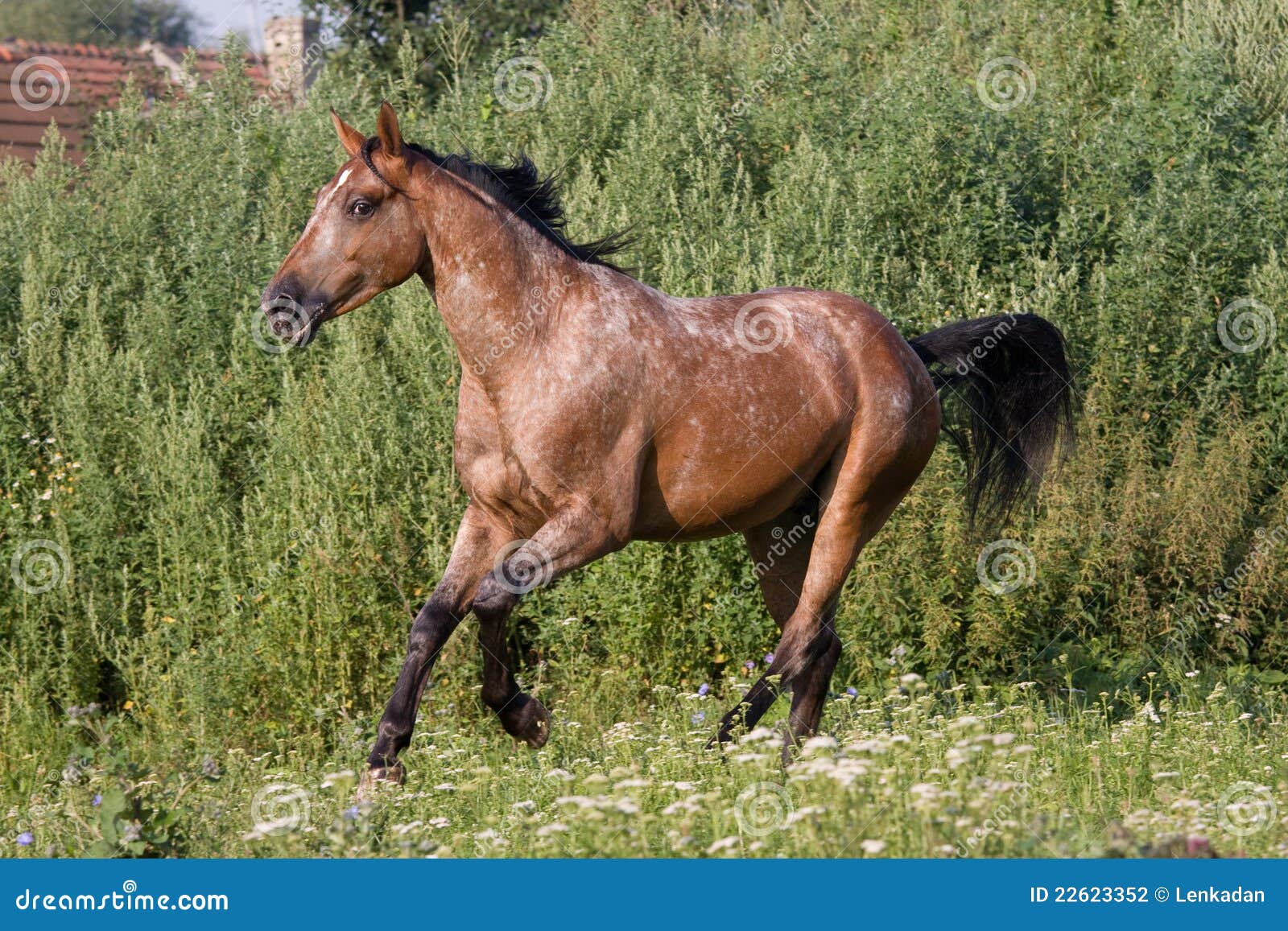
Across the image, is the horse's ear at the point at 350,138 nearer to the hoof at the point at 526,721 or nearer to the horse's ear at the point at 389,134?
the horse's ear at the point at 389,134

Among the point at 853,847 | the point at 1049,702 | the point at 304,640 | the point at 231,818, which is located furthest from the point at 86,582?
the point at 853,847

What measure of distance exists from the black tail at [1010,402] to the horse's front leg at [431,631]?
2616 mm

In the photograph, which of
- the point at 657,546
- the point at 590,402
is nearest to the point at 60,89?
the point at 657,546

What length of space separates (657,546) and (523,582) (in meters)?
2.71

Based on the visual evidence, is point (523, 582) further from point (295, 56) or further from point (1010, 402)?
point (295, 56)

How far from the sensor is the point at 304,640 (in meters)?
7.88

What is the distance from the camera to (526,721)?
18.4 ft

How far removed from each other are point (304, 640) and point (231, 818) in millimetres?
2635

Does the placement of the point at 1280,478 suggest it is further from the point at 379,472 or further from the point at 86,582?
the point at 86,582

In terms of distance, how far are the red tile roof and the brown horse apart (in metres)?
11.0

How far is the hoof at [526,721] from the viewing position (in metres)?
5.58

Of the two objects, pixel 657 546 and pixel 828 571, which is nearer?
pixel 828 571

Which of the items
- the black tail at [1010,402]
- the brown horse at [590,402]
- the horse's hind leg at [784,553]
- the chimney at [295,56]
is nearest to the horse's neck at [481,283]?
the brown horse at [590,402]

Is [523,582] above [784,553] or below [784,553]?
above
